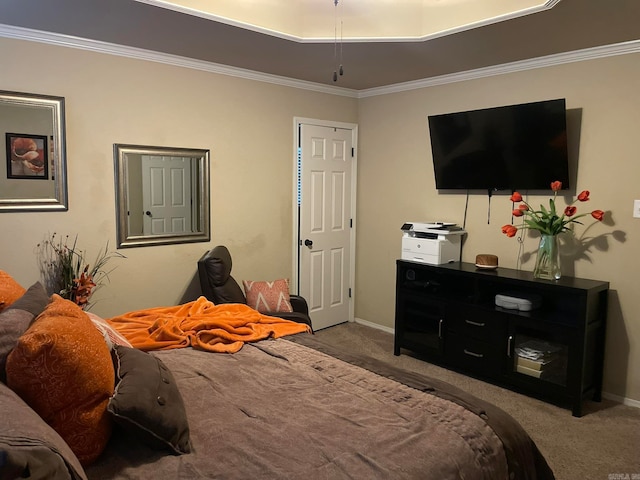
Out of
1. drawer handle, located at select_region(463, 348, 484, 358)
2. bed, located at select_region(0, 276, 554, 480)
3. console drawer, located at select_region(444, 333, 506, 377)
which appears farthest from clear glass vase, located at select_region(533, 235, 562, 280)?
bed, located at select_region(0, 276, 554, 480)

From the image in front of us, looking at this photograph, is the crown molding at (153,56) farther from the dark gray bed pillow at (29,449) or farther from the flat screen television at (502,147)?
the dark gray bed pillow at (29,449)

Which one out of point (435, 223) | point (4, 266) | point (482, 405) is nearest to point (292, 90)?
point (435, 223)

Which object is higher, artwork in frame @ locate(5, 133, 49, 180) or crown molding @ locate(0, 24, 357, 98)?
crown molding @ locate(0, 24, 357, 98)

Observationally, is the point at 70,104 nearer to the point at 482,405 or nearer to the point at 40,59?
the point at 40,59

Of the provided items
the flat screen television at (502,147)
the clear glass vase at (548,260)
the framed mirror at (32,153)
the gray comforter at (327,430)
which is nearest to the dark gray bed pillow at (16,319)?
the gray comforter at (327,430)

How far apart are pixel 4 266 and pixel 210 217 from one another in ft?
5.01

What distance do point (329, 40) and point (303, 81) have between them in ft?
4.10

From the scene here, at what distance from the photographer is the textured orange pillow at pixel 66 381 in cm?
144

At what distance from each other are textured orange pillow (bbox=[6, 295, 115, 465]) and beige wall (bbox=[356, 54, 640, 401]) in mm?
3355

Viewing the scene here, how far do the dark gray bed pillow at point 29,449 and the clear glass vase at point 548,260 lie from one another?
3211 millimetres

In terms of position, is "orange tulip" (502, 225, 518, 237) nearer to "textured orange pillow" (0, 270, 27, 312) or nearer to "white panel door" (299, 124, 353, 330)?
"white panel door" (299, 124, 353, 330)

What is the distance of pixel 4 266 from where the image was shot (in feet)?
10.6

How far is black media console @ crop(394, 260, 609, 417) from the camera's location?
10.8 ft

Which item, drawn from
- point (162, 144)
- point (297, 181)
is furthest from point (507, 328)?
point (162, 144)
